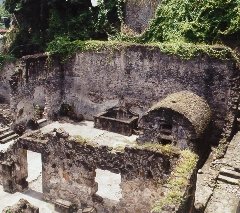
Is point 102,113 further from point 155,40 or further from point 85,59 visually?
point 155,40

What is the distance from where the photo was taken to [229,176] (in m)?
13.7

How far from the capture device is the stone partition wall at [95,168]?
453 inches

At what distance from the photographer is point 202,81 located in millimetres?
17891

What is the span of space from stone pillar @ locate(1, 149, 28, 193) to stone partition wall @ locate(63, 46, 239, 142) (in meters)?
7.84

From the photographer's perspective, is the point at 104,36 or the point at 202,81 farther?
the point at 104,36

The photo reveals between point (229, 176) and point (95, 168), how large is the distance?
16.4ft

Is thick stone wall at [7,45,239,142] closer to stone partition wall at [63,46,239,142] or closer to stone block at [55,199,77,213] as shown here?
stone partition wall at [63,46,239,142]

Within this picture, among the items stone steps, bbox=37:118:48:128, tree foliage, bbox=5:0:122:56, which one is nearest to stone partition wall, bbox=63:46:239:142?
stone steps, bbox=37:118:48:128

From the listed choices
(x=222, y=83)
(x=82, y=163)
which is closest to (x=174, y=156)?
(x=82, y=163)

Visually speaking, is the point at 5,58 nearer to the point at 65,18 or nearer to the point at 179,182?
the point at 65,18

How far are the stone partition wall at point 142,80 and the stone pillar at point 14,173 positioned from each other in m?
7.84

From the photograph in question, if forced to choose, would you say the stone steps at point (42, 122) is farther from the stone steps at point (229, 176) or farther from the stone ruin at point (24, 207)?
the stone steps at point (229, 176)

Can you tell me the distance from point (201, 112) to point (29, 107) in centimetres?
975

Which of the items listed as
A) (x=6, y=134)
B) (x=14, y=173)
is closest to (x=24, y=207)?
(x=14, y=173)
